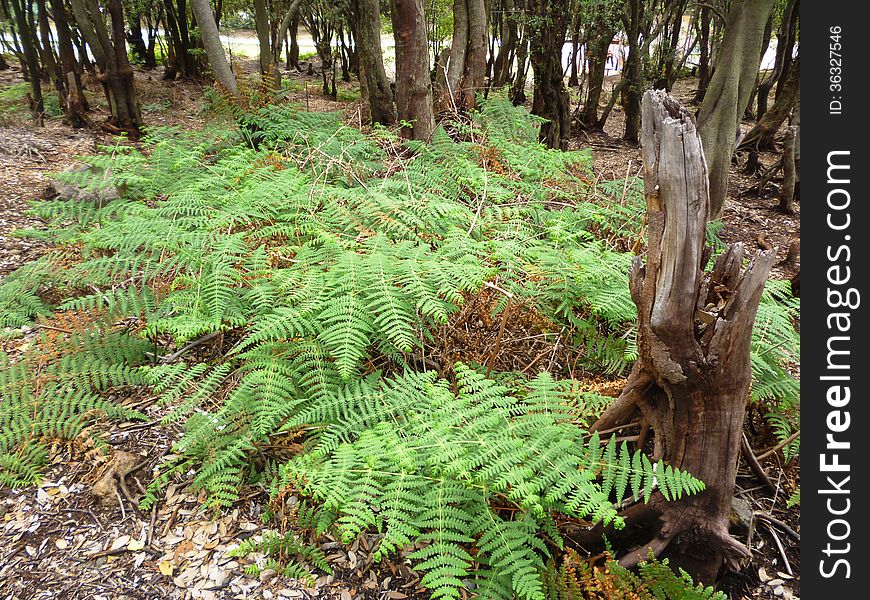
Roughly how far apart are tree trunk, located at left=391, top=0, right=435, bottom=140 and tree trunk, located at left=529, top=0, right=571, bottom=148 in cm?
339

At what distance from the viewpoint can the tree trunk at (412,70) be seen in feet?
19.9

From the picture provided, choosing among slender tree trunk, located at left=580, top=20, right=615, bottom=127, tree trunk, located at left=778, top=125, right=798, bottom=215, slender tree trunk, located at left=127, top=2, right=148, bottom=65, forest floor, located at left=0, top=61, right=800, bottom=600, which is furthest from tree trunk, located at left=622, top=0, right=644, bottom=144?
slender tree trunk, located at left=127, top=2, right=148, bottom=65

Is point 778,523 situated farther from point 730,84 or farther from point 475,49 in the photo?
point 475,49

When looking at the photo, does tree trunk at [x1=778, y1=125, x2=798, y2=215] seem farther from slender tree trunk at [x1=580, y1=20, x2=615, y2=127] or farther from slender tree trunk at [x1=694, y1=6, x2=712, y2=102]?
slender tree trunk at [x1=694, y1=6, x2=712, y2=102]

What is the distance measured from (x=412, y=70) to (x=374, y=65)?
85 centimetres

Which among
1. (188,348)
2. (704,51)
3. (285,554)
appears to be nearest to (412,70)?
(188,348)

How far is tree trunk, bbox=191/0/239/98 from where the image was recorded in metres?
6.53

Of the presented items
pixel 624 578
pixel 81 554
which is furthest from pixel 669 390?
pixel 81 554

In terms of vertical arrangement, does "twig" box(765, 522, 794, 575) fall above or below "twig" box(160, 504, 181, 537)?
below

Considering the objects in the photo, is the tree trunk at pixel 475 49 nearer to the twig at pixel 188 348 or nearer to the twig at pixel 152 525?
the twig at pixel 188 348

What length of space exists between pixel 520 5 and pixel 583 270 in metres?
9.43

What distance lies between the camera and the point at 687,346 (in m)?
2.20

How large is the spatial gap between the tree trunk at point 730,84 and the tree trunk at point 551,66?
3.18 m

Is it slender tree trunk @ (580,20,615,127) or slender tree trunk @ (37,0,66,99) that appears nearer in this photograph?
slender tree trunk @ (37,0,66,99)
